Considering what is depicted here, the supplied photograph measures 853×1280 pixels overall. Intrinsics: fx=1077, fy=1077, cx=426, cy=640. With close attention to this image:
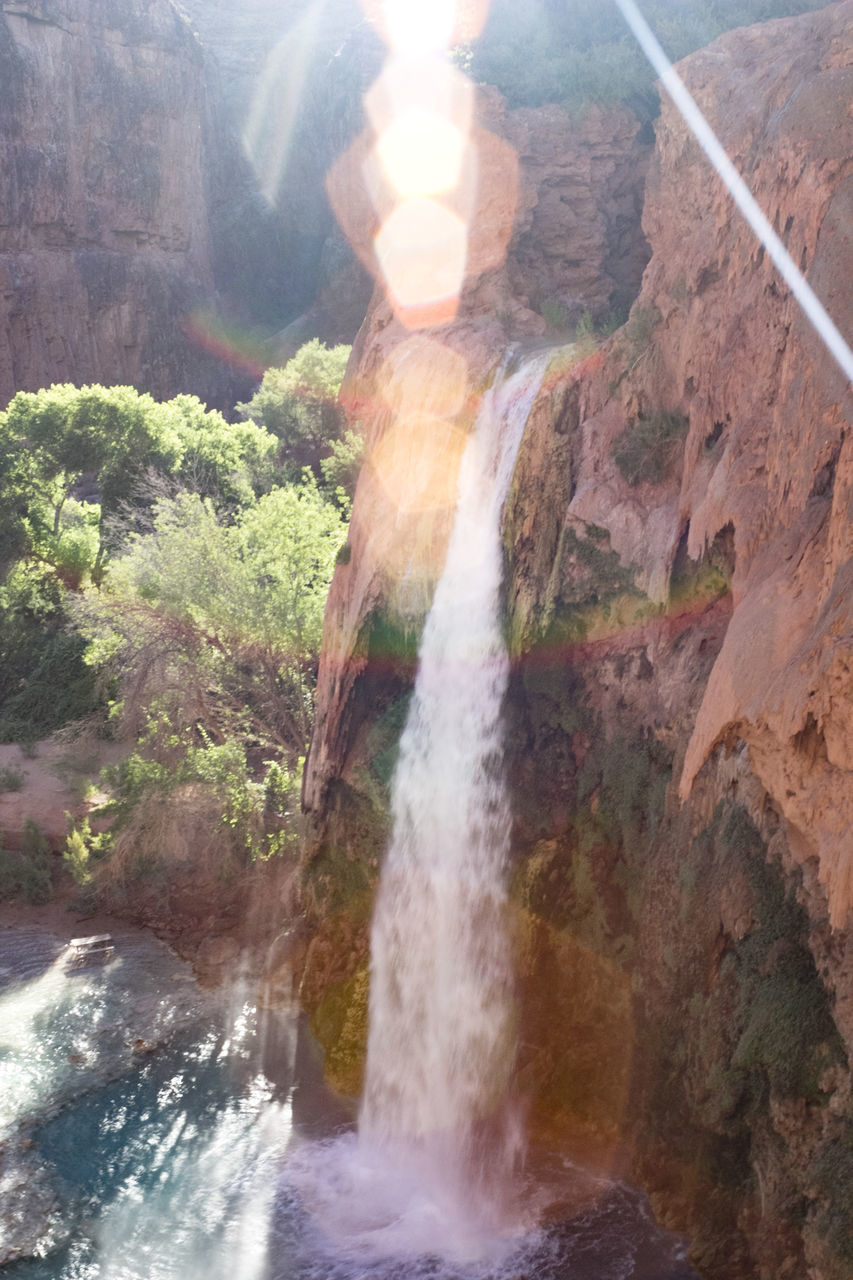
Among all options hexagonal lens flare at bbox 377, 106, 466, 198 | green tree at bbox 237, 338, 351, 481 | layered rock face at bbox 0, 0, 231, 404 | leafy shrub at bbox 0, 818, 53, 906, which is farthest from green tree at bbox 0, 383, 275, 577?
layered rock face at bbox 0, 0, 231, 404

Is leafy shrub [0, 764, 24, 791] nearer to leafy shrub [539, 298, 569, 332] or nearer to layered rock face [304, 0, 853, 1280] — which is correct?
layered rock face [304, 0, 853, 1280]

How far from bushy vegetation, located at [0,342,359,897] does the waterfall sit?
3812 millimetres

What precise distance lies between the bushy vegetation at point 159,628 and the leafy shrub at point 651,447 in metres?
6.52

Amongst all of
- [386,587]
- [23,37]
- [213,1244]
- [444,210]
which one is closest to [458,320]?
[444,210]

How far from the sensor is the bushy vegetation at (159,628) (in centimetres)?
1662

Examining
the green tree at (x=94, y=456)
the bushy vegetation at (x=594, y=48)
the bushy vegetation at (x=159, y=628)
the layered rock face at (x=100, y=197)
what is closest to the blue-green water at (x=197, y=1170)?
the bushy vegetation at (x=159, y=628)

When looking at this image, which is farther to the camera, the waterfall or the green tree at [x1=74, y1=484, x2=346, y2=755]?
the green tree at [x1=74, y1=484, x2=346, y2=755]

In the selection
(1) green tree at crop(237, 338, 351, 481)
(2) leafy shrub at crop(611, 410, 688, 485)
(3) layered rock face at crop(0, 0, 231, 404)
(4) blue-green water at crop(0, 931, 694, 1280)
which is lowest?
(4) blue-green water at crop(0, 931, 694, 1280)

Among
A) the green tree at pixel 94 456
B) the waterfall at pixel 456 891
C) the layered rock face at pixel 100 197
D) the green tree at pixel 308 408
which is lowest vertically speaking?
the waterfall at pixel 456 891

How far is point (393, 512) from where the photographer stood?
14.4m

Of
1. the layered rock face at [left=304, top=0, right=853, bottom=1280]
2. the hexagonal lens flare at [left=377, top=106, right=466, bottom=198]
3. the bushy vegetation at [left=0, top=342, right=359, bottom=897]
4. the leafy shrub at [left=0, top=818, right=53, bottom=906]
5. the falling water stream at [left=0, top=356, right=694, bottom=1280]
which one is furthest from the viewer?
the leafy shrub at [left=0, top=818, right=53, bottom=906]

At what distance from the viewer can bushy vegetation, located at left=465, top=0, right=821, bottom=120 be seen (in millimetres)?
16984

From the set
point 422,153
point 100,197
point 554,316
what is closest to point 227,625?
point 554,316

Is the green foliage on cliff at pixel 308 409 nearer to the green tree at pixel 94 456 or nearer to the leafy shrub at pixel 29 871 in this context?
the green tree at pixel 94 456
